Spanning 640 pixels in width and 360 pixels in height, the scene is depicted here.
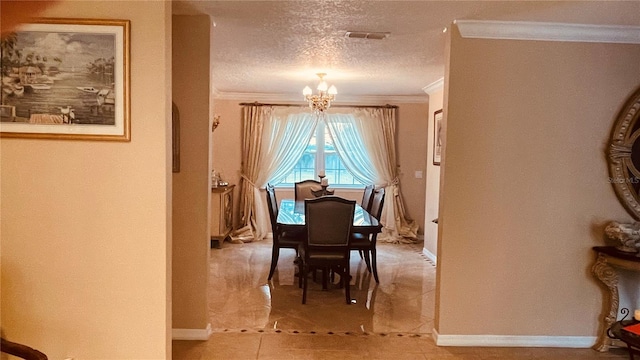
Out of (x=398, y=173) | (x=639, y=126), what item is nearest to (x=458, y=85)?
(x=639, y=126)

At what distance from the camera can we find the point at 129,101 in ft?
7.47

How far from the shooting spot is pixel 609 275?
3.02 m

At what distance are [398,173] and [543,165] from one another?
12.8 feet

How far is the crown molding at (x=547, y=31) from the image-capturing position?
9.66 feet

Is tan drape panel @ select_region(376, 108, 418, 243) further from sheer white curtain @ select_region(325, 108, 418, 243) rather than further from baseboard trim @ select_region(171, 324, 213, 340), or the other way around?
baseboard trim @ select_region(171, 324, 213, 340)

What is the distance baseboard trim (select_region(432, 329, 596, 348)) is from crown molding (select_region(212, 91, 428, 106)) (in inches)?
172

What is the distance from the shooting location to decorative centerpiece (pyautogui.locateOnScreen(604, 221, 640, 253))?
2.88 metres

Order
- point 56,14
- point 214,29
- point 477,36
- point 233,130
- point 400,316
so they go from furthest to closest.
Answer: point 233,130, point 400,316, point 214,29, point 477,36, point 56,14

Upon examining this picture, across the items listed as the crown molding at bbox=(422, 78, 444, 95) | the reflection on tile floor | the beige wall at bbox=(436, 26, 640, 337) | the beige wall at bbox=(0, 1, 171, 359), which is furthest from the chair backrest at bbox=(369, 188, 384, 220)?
the beige wall at bbox=(0, 1, 171, 359)

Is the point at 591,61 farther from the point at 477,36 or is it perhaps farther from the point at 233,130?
the point at 233,130

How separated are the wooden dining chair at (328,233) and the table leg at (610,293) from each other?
73.9 inches

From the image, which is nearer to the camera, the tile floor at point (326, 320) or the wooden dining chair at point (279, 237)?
the tile floor at point (326, 320)

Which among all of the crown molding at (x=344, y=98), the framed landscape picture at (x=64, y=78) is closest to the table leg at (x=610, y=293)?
the framed landscape picture at (x=64, y=78)

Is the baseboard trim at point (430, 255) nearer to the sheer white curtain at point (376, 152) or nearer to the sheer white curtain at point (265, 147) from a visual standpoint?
the sheer white curtain at point (376, 152)
